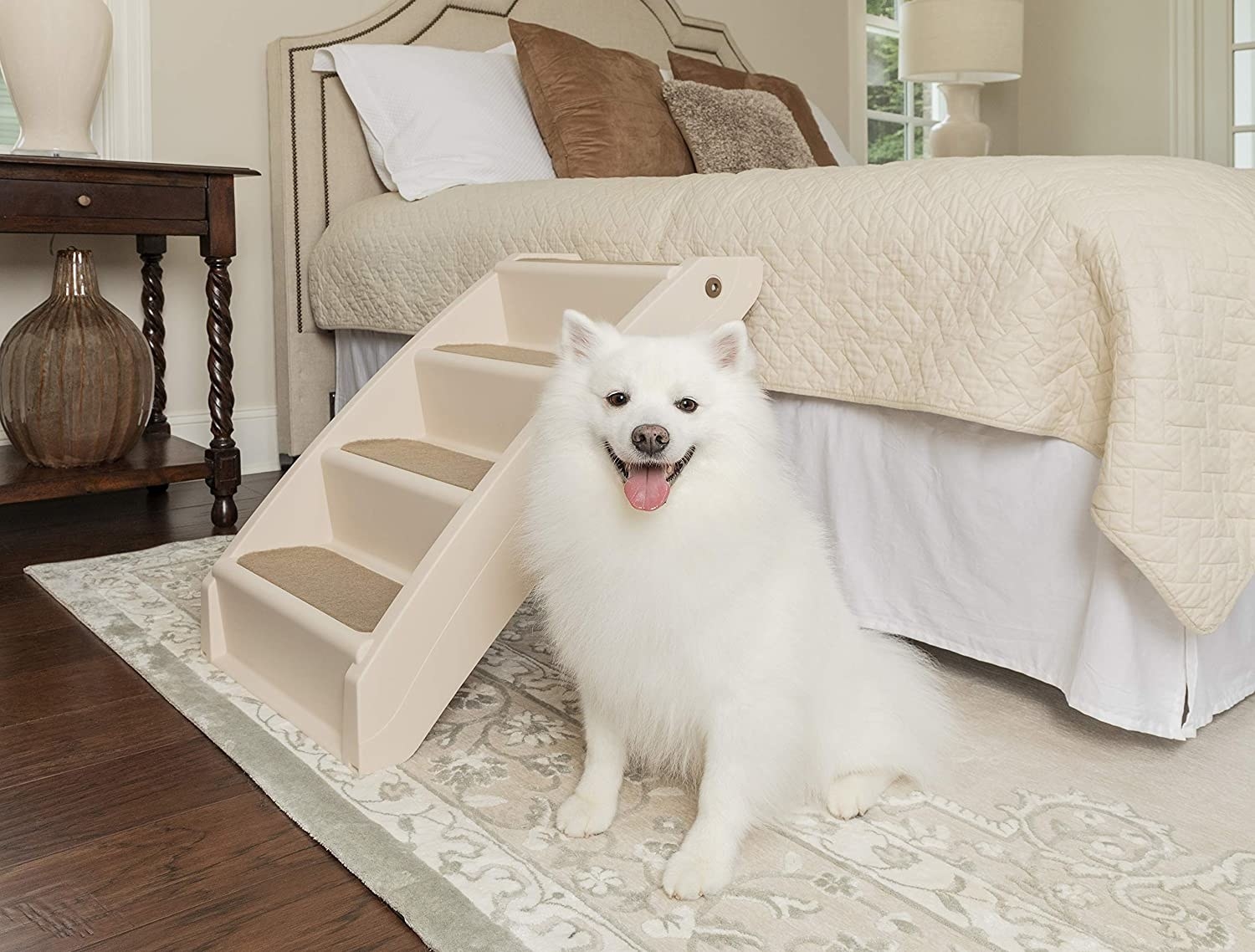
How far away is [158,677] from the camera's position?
1883 millimetres

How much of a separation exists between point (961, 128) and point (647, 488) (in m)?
3.68

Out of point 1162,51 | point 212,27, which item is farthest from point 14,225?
point 1162,51

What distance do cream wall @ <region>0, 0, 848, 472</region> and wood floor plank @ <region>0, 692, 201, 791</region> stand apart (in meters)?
1.66

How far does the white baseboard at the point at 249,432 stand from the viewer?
3.36m

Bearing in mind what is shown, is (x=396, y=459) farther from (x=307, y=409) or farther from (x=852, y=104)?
(x=852, y=104)

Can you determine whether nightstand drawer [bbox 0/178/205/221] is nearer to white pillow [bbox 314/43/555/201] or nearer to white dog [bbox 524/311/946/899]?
white pillow [bbox 314/43/555/201]

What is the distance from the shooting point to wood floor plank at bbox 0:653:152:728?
177 centimetres

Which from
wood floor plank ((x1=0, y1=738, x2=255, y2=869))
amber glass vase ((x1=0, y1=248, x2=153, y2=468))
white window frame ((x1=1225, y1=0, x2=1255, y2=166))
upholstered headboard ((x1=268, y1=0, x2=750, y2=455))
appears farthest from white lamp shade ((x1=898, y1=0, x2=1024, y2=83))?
wood floor plank ((x1=0, y1=738, x2=255, y2=869))

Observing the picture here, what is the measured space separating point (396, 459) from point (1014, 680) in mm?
1139

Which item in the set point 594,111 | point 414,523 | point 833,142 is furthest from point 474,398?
point 833,142

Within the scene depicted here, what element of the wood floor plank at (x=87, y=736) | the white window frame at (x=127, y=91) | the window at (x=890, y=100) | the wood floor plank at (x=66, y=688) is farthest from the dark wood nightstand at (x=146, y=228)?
A: the window at (x=890, y=100)

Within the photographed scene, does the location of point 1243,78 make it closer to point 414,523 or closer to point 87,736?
point 414,523

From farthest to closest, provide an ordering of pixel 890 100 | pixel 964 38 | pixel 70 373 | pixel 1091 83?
pixel 890 100 < pixel 1091 83 < pixel 964 38 < pixel 70 373

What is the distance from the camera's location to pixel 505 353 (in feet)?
7.04
